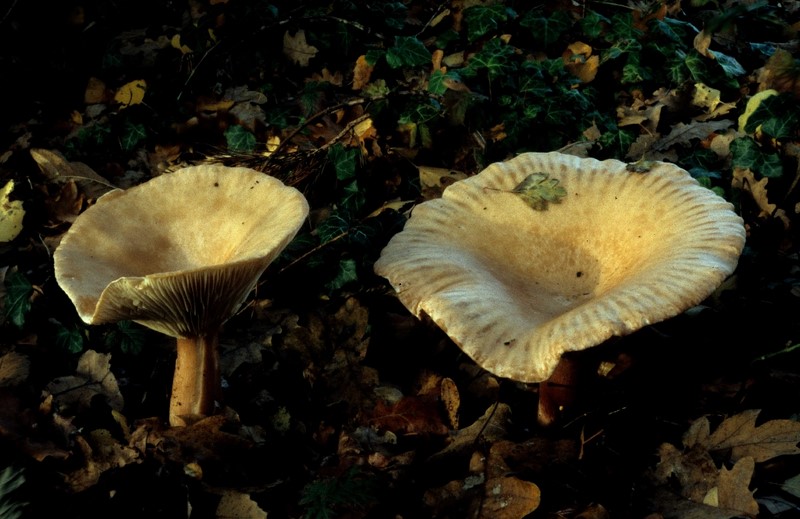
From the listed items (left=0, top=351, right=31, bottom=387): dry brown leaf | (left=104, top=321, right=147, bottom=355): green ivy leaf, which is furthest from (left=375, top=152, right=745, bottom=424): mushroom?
(left=0, top=351, right=31, bottom=387): dry brown leaf

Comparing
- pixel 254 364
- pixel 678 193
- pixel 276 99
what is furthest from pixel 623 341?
pixel 276 99

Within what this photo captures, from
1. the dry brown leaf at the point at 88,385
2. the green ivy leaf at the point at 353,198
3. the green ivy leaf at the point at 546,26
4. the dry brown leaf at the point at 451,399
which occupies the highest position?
the green ivy leaf at the point at 546,26

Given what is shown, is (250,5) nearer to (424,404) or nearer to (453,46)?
Answer: (453,46)

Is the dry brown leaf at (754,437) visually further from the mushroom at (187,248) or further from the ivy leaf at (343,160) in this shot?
the ivy leaf at (343,160)

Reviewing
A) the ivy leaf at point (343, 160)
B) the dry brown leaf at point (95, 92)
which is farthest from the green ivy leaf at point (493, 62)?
the dry brown leaf at point (95, 92)

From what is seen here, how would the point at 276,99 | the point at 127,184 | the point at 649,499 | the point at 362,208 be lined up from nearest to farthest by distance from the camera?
1. the point at 649,499
2. the point at 362,208
3. the point at 127,184
4. the point at 276,99

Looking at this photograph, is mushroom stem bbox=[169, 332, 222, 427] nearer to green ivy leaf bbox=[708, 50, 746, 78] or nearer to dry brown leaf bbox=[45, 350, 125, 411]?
dry brown leaf bbox=[45, 350, 125, 411]
